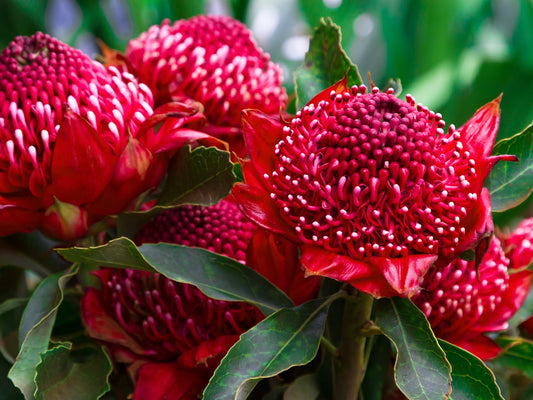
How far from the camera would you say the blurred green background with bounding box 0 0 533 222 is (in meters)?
1.24

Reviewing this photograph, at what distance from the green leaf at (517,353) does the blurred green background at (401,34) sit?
0.58 metres

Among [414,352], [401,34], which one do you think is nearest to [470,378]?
[414,352]

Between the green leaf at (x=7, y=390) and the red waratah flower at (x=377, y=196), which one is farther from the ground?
the red waratah flower at (x=377, y=196)

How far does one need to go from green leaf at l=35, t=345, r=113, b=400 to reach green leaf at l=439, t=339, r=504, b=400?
0.28m

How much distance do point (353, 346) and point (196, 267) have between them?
0.15 metres

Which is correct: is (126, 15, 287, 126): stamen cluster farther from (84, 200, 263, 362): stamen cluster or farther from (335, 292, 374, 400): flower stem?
(335, 292, 374, 400): flower stem

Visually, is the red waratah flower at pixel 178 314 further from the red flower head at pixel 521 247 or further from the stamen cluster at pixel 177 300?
the red flower head at pixel 521 247

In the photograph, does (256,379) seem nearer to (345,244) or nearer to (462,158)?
(345,244)

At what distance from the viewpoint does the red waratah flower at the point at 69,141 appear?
531 mm

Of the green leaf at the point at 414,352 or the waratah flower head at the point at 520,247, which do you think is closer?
the green leaf at the point at 414,352

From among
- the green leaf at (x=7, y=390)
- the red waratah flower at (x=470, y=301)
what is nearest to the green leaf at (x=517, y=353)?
the red waratah flower at (x=470, y=301)

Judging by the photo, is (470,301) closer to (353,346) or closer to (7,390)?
(353,346)

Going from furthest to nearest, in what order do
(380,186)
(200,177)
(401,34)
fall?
(401,34) → (200,177) → (380,186)

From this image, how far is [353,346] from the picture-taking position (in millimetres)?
558
